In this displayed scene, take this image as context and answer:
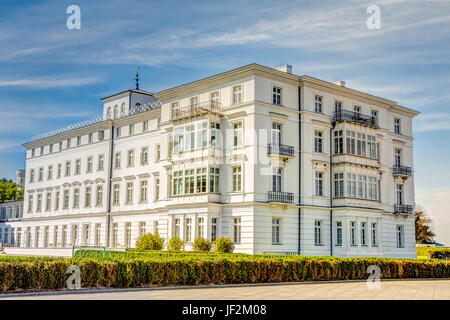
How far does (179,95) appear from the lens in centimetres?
4303

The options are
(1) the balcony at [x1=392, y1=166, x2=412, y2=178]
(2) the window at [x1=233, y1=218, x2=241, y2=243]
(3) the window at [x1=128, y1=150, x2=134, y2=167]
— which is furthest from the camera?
(3) the window at [x1=128, y1=150, x2=134, y2=167]

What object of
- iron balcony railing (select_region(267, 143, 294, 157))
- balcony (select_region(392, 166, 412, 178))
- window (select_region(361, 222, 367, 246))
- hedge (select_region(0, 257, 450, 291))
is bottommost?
hedge (select_region(0, 257, 450, 291))

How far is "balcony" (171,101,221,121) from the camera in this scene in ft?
128

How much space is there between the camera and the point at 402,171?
47.1m

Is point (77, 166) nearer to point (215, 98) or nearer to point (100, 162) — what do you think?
point (100, 162)

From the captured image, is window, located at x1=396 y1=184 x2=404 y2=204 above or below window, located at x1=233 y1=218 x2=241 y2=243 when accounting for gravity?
above

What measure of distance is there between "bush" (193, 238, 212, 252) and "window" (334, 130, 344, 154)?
42.9 ft

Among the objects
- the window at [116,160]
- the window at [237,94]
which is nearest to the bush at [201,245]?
the window at [237,94]

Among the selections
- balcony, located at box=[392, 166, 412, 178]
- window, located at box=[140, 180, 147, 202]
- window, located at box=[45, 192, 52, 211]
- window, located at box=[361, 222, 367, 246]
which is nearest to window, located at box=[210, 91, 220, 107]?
window, located at box=[140, 180, 147, 202]

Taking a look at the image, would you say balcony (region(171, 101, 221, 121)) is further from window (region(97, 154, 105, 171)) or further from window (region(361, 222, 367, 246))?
window (region(361, 222, 367, 246))

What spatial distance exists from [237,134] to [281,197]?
566 cm

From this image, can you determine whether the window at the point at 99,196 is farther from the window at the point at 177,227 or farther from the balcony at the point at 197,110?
the window at the point at 177,227
